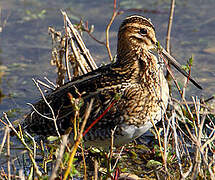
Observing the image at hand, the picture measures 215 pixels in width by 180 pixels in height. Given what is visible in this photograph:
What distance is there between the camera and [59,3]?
8086 millimetres

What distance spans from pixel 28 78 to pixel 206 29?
281 cm

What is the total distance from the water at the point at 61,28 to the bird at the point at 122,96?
128 cm

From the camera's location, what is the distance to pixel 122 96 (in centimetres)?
372

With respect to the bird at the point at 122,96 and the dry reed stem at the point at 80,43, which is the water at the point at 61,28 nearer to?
the dry reed stem at the point at 80,43

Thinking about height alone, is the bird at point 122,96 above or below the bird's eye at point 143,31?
below

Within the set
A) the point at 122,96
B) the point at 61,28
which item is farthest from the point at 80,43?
the point at 61,28

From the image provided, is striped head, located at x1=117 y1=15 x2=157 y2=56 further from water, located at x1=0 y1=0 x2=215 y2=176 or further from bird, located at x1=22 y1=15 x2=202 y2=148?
water, located at x1=0 y1=0 x2=215 y2=176

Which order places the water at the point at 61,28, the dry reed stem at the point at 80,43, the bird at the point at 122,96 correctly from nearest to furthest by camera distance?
the bird at the point at 122,96
the dry reed stem at the point at 80,43
the water at the point at 61,28

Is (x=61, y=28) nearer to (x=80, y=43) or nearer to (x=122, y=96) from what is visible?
(x=80, y=43)

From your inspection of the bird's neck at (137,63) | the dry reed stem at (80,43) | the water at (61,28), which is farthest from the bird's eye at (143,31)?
the water at (61,28)

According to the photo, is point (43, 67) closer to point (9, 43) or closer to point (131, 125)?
point (9, 43)

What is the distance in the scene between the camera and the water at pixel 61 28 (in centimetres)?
580

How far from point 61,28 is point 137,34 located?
3295 mm

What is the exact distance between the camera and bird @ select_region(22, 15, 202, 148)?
12.1 feet
